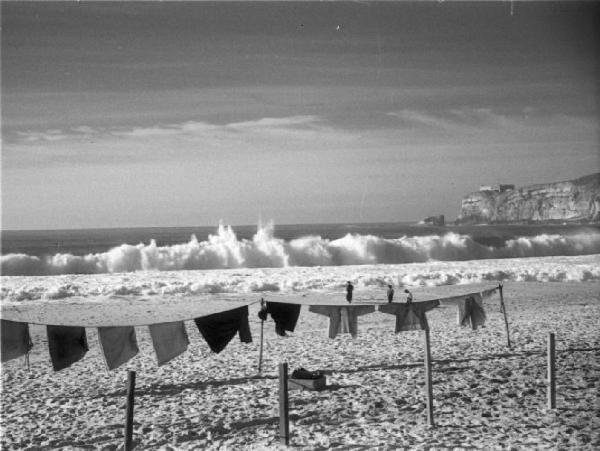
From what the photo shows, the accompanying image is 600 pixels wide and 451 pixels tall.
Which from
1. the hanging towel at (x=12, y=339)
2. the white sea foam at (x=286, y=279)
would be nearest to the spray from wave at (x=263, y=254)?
the white sea foam at (x=286, y=279)

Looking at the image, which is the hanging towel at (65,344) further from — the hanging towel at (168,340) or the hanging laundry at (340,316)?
the hanging laundry at (340,316)

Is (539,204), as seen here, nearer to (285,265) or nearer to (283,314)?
(285,265)

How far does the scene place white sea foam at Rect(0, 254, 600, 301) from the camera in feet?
86.0

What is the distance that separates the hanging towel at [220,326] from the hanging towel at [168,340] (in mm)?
391

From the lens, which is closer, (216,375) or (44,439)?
(44,439)

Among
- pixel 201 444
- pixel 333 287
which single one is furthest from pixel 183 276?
pixel 201 444

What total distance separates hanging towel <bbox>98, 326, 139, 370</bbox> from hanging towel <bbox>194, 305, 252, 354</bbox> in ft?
4.26

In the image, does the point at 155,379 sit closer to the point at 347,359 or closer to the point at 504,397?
the point at 347,359

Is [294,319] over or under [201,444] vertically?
over

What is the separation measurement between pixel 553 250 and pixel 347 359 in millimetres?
48508

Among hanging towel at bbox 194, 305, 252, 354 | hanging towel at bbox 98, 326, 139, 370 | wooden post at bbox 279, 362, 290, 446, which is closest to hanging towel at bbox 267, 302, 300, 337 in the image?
hanging towel at bbox 194, 305, 252, 354

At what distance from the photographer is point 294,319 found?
11.5 meters

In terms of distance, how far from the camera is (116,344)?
9.74m

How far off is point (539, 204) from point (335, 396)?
14003 cm
